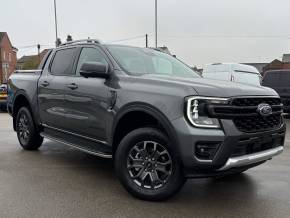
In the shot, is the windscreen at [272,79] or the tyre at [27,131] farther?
the windscreen at [272,79]

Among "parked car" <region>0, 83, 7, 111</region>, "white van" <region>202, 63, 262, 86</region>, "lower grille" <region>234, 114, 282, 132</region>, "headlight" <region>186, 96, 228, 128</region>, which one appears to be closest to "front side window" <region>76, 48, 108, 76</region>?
"headlight" <region>186, 96, 228, 128</region>

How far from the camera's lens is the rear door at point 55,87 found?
5.75 metres

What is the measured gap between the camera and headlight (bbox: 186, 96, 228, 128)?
3857mm

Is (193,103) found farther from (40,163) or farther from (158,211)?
(40,163)

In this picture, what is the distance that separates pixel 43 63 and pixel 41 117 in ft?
3.20

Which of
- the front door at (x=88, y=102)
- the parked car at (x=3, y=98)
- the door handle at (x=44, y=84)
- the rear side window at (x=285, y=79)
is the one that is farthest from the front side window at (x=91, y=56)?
the parked car at (x=3, y=98)

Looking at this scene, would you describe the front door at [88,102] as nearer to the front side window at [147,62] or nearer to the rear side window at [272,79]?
the front side window at [147,62]

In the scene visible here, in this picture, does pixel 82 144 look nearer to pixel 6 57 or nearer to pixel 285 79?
pixel 285 79

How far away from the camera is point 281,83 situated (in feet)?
44.7

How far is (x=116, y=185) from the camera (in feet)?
16.2

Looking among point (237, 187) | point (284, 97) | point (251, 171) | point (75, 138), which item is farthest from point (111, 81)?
point (284, 97)

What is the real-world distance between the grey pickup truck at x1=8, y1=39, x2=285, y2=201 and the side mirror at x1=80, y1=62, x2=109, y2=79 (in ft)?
0.04

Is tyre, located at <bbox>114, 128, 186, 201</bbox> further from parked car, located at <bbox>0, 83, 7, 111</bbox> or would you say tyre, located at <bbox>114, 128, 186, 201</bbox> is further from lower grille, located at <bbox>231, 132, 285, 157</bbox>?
parked car, located at <bbox>0, 83, 7, 111</bbox>

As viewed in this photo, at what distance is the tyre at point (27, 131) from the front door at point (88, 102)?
60.4 inches
